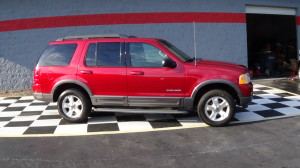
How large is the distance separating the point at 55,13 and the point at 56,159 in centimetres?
660

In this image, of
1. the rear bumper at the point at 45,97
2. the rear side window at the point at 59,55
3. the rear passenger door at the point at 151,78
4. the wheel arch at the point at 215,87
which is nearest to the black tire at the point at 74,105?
the rear bumper at the point at 45,97

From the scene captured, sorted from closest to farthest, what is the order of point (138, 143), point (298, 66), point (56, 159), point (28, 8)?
point (56, 159)
point (138, 143)
point (28, 8)
point (298, 66)

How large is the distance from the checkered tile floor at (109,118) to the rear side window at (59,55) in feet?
4.09

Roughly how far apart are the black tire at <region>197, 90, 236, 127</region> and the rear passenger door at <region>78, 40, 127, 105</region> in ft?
5.04

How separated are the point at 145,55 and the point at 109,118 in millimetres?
1684

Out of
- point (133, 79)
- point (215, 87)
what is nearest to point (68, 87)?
point (133, 79)

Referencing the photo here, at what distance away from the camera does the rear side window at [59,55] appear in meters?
5.65

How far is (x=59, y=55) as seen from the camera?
569 cm

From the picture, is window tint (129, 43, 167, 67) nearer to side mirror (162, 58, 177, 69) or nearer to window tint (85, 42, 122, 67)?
side mirror (162, 58, 177, 69)

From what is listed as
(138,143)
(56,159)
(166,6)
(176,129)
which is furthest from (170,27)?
(56,159)

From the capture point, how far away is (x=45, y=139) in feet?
15.9

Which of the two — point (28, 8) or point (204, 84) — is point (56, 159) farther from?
point (28, 8)

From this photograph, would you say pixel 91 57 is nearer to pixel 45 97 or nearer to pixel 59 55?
pixel 59 55

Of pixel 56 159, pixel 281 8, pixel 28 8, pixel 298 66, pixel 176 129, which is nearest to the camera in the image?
pixel 56 159
